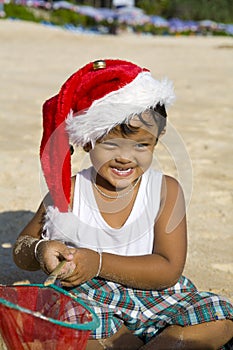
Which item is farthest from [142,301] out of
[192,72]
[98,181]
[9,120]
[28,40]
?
[28,40]

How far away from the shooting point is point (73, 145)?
257cm

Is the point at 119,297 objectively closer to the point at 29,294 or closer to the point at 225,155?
the point at 29,294

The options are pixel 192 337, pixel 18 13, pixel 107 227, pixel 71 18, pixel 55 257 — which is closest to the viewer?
pixel 55 257

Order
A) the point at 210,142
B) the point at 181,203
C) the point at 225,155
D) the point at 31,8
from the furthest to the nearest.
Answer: the point at 31,8
the point at 210,142
the point at 225,155
the point at 181,203

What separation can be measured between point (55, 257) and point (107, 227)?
46cm

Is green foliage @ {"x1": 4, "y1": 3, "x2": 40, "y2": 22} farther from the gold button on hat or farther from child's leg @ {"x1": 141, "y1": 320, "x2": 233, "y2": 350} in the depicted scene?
child's leg @ {"x1": 141, "y1": 320, "x2": 233, "y2": 350}

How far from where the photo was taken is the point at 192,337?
2.44 metres

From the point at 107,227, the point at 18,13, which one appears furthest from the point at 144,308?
the point at 18,13

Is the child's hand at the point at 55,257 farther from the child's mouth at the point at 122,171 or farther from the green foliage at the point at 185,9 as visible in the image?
the green foliage at the point at 185,9

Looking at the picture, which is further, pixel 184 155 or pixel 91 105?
pixel 184 155

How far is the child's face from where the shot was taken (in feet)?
8.06

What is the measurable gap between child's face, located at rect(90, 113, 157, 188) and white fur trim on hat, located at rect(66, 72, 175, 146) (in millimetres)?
55

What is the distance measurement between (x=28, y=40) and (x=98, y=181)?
18955mm

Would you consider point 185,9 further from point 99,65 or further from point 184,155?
point 99,65
